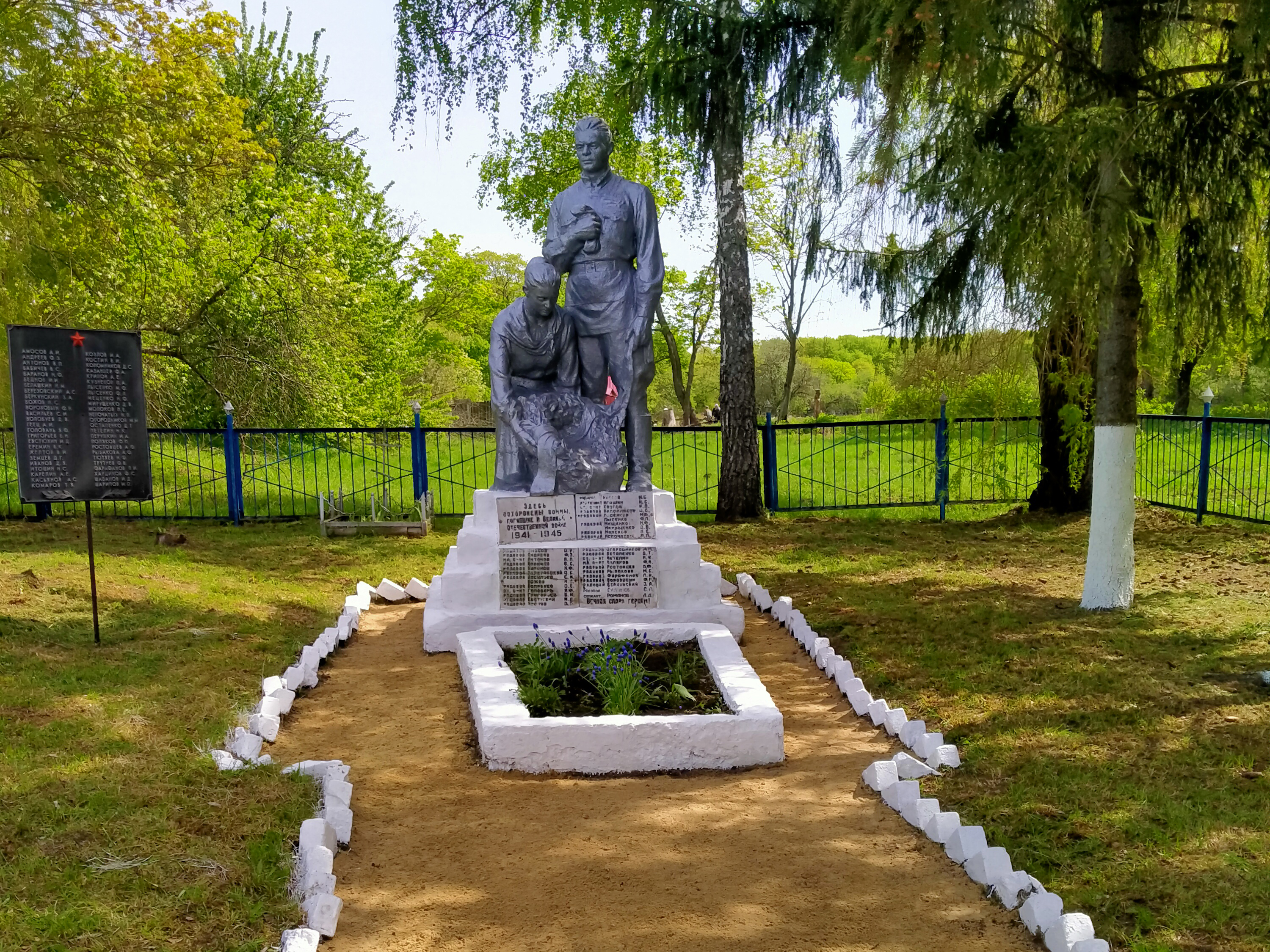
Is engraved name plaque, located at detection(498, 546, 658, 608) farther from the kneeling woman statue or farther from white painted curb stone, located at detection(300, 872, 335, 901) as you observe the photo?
white painted curb stone, located at detection(300, 872, 335, 901)

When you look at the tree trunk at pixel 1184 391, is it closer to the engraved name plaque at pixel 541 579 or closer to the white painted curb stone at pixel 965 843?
the engraved name plaque at pixel 541 579

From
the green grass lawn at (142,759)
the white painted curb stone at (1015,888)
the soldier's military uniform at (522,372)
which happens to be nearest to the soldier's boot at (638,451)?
the soldier's military uniform at (522,372)

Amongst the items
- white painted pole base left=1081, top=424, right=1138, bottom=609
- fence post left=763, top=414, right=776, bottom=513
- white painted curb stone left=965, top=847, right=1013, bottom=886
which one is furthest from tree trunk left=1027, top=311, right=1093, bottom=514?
white painted curb stone left=965, top=847, right=1013, bottom=886

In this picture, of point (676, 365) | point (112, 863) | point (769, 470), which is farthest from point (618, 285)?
point (676, 365)

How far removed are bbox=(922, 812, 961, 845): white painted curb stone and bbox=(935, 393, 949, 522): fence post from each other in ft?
28.3

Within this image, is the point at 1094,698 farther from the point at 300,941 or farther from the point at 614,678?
the point at 300,941

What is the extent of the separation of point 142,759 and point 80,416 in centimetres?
280

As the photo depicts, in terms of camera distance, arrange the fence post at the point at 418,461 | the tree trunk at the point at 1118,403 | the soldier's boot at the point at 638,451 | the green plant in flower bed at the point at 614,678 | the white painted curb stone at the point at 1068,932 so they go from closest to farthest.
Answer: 1. the white painted curb stone at the point at 1068,932
2. the green plant in flower bed at the point at 614,678
3. the tree trunk at the point at 1118,403
4. the soldier's boot at the point at 638,451
5. the fence post at the point at 418,461

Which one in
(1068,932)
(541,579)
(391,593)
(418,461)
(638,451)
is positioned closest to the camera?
(1068,932)

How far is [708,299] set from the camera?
2667cm

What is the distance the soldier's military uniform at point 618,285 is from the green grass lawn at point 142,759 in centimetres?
275

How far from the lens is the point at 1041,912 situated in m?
2.96

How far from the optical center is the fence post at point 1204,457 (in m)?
10.3

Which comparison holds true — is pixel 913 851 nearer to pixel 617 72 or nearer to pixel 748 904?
pixel 748 904
